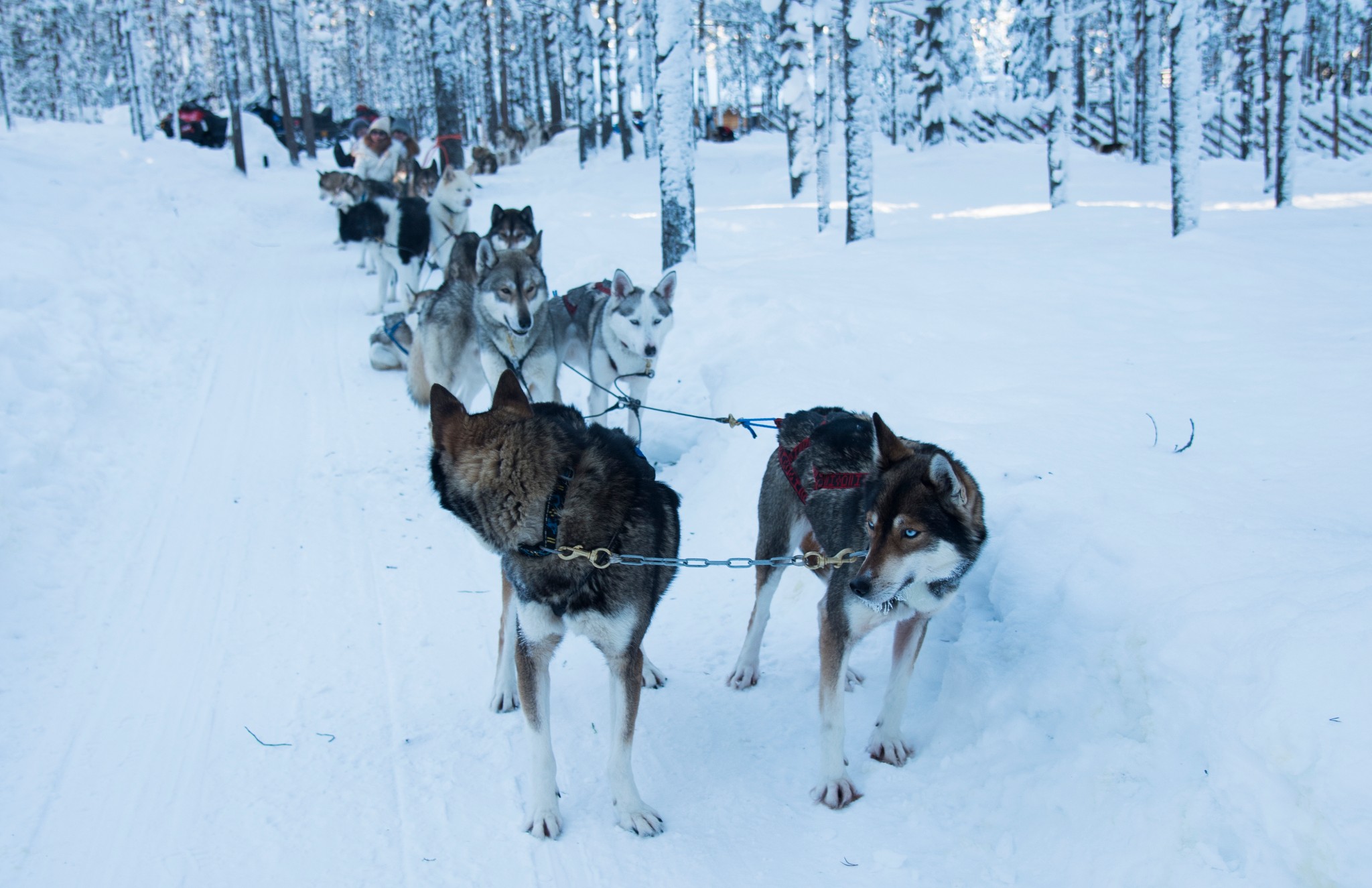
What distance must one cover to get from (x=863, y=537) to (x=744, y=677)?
972 millimetres

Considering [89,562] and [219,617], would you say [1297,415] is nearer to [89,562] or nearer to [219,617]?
[219,617]

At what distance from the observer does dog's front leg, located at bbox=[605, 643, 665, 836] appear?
8.40 feet

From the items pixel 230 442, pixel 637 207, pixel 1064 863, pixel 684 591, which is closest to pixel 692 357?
pixel 684 591

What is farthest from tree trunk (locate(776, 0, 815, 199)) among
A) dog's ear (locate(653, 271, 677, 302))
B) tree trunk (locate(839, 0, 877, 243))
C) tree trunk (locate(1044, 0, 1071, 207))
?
dog's ear (locate(653, 271, 677, 302))

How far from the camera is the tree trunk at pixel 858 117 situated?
10836mm

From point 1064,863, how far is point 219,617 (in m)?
3.50

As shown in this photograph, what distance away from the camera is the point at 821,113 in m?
16.0

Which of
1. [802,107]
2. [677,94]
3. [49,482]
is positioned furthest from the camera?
[802,107]

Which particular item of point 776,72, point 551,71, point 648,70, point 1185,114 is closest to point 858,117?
point 1185,114

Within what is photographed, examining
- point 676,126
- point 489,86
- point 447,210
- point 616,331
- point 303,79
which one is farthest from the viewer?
point 303,79

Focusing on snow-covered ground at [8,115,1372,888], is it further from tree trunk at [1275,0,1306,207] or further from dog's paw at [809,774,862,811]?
tree trunk at [1275,0,1306,207]

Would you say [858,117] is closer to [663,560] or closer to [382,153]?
[663,560]

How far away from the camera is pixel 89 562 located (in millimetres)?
4238

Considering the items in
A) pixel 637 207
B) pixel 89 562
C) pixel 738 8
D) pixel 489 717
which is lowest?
pixel 489 717
